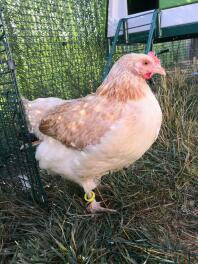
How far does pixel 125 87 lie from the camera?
102 inches

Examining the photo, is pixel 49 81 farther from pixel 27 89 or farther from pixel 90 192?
pixel 90 192

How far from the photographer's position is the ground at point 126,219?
2.24 metres

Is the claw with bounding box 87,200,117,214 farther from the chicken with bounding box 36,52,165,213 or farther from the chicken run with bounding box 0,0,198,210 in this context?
the chicken run with bounding box 0,0,198,210

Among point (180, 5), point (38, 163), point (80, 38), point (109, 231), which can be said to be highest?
point (180, 5)

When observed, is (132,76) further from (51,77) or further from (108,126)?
(51,77)

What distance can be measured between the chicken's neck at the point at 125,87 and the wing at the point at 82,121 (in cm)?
8

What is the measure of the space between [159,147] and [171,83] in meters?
1.46

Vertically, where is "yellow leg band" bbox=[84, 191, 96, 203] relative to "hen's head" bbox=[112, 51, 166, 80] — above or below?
below

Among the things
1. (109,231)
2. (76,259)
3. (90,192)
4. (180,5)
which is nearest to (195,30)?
(180,5)

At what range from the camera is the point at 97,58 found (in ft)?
21.7

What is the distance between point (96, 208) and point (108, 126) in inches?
31.9

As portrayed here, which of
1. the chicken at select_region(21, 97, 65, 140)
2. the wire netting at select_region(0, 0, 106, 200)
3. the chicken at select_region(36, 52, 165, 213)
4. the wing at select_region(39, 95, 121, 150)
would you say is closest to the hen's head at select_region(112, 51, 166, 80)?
the chicken at select_region(36, 52, 165, 213)

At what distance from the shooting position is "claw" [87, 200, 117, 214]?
2854 millimetres

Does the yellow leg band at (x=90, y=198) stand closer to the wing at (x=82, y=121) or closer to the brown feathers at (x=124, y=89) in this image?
the wing at (x=82, y=121)
